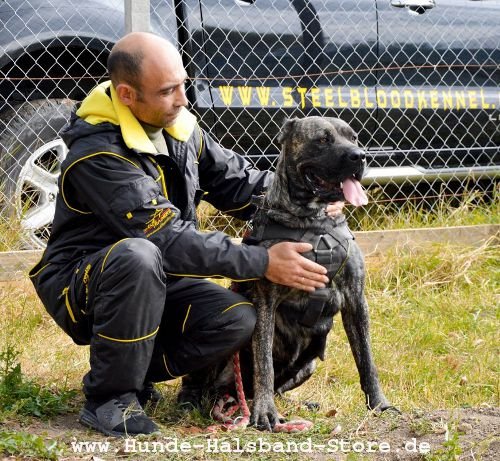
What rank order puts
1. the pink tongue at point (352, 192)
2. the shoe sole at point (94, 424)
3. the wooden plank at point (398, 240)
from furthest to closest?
the wooden plank at point (398, 240) → the pink tongue at point (352, 192) → the shoe sole at point (94, 424)

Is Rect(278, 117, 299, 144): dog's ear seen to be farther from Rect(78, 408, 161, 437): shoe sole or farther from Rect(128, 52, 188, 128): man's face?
Rect(78, 408, 161, 437): shoe sole

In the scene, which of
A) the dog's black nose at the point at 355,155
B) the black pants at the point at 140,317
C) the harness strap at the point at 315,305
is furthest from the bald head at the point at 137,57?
the harness strap at the point at 315,305

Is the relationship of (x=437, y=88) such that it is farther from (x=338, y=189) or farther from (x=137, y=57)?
(x=137, y=57)

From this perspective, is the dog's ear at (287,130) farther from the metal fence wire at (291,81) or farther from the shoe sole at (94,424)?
the metal fence wire at (291,81)

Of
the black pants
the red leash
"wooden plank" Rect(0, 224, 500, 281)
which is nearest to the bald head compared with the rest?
the black pants

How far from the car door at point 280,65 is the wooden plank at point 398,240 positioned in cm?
74

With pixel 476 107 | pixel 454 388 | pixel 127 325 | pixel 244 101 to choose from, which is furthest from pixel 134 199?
pixel 476 107

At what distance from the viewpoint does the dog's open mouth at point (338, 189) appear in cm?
395

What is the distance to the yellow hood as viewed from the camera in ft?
12.8

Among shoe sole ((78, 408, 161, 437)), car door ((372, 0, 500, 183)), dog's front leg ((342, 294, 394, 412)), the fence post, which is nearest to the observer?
shoe sole ((78, 408, 161, 437))

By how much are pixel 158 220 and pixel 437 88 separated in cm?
333

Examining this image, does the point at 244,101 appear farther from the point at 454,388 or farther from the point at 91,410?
the point at 91,410

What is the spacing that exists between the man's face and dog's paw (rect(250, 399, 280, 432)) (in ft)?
3.95

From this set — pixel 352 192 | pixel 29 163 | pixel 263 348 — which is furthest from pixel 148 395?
pixel 29 163
